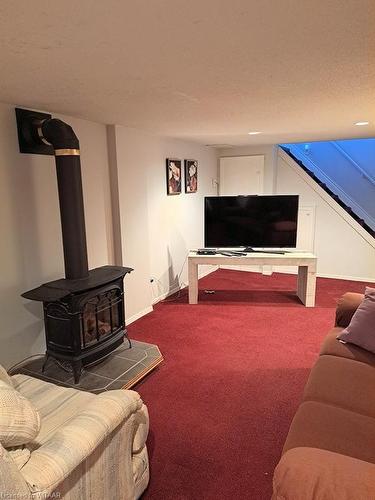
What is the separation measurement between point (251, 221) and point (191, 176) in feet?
4.04

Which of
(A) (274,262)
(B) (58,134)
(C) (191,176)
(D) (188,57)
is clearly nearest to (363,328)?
(D) (188,57)

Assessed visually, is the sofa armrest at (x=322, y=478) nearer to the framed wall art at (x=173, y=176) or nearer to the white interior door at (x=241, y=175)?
the framed wall art at (x=173, y=176)

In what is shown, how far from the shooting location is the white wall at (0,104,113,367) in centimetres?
264

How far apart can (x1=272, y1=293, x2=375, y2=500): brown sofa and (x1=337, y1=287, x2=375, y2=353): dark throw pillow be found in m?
0.05

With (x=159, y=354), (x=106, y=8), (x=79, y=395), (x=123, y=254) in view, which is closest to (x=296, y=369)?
(x=159, y=354)

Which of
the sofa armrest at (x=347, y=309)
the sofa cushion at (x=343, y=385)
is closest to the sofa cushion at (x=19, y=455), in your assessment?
the sofa cushion at (x=343, y=385)

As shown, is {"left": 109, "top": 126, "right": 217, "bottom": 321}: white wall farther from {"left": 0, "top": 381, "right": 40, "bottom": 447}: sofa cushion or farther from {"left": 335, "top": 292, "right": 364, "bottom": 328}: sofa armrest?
{"left": 0, "top": 381, "right": 40, "bottom": 447}: sofa cushion

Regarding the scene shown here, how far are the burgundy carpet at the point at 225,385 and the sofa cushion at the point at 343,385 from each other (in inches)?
19.9

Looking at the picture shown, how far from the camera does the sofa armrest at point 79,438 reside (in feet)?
3.89

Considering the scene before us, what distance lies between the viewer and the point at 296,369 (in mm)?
2980

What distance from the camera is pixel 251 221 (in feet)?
15.8

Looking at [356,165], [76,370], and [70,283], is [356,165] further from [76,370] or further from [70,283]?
[76,370]

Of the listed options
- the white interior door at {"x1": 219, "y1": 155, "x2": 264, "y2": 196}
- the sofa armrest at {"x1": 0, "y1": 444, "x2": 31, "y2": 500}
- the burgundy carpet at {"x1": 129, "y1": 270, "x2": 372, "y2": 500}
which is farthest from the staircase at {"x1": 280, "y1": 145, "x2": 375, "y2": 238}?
the sofa armrest at {"x1": 0, "y1": 444, "x2": 31, "y2": 500}

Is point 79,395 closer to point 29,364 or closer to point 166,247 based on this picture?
point 29,364
